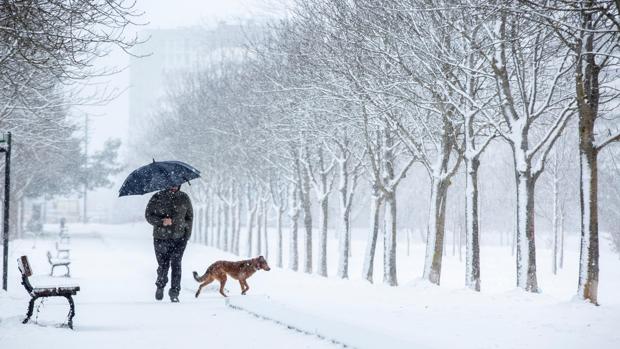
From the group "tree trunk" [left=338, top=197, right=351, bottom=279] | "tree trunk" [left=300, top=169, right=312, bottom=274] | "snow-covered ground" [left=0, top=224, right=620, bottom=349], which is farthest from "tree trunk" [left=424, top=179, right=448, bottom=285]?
"tree trunk" [left=300, top=169, right=312, bottom=274]

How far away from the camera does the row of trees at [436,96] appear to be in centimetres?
1196

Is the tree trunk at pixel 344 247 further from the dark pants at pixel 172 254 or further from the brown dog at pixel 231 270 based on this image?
the dark pants at pixel 172 254

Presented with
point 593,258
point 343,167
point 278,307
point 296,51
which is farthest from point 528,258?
point 343,167

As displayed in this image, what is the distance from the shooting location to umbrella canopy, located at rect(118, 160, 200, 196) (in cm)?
1205

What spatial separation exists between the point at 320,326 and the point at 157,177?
15.0 ft

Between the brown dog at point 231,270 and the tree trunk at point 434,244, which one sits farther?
the tree trunk at point 434,244

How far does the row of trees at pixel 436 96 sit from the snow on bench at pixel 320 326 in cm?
463

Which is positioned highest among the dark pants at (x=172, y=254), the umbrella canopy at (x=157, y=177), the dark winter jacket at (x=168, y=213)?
the umbrella canopy at (x=157, y=177)

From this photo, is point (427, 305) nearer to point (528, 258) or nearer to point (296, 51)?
point (528, 258)

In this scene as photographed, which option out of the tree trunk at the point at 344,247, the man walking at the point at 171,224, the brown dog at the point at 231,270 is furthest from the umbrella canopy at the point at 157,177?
the tree trunk at the point at 344,247

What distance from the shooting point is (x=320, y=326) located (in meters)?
8.70

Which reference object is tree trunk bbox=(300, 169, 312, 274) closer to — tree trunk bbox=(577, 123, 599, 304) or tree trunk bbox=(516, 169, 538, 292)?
tree trunk bbox=(516, 169, 538, 292)

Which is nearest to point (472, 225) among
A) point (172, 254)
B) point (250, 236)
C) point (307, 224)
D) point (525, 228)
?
point (525, 228)

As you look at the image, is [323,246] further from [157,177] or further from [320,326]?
[320,326]
